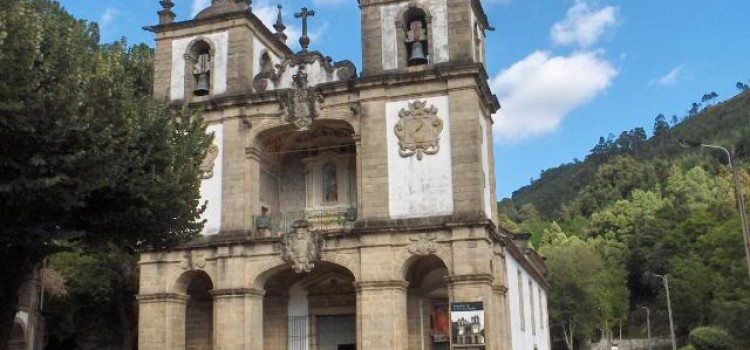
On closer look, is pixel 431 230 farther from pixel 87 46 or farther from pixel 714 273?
pixel 714 273

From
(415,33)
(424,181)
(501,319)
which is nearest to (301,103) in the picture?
(415,33)

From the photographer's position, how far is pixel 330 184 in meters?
28.5

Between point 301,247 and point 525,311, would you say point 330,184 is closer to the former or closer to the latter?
point 301,247

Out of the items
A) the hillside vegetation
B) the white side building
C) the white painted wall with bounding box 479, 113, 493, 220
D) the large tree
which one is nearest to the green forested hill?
the hillside vegetation

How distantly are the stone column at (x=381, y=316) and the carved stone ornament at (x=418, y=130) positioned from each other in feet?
12.6

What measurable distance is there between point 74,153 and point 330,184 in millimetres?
14894

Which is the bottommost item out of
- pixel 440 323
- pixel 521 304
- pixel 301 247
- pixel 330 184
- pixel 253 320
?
pixel 440 323

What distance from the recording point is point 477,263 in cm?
2306

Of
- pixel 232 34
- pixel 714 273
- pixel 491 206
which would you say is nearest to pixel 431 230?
pixel 491 206

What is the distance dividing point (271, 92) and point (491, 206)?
773cm

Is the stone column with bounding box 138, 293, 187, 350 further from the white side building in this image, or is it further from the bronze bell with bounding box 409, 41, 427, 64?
the white side building

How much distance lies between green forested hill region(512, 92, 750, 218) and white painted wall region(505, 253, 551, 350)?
7798 cm

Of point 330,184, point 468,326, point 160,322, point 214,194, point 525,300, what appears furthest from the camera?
point 525,300

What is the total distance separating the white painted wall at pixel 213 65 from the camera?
90.6 feet
